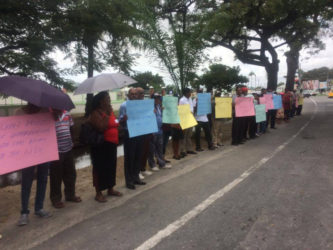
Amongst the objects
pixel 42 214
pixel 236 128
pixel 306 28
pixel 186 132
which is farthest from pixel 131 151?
pixel 306 28

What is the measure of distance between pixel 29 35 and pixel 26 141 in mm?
6511

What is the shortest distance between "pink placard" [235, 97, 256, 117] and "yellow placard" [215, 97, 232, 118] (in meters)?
0.29

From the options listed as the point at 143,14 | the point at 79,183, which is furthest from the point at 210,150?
the point at 143,14

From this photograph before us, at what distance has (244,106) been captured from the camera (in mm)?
9719

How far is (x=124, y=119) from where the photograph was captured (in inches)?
202

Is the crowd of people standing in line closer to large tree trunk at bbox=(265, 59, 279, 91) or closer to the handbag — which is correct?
the handbag

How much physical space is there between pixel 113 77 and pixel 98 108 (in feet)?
2.04

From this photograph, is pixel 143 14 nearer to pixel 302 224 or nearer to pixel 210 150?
pixel 210 150

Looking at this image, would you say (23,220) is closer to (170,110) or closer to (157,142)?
(157,142)

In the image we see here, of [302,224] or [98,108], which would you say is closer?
[302,224]

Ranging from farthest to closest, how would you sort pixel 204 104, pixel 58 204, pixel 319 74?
pixel 319 74
pixel 204 104
pixel 58 204

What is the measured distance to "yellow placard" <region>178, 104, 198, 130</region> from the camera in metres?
7.41

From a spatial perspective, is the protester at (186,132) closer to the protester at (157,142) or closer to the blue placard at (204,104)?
the blue placard at (204,104)

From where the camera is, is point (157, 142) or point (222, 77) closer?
point (157, 142)
